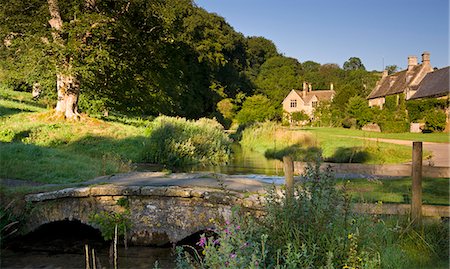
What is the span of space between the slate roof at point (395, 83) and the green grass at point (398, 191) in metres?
43.6

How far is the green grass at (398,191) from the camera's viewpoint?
27.4ft

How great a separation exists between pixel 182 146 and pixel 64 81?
6566 millimetres

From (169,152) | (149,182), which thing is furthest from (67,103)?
(149,182)

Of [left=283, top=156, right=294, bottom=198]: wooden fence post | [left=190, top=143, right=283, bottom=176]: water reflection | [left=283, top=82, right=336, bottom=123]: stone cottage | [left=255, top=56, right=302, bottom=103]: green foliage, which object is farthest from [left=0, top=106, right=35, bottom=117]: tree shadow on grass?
[left=255, top=56, right=302, bottom=103]: green foliage

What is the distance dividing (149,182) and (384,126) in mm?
31850

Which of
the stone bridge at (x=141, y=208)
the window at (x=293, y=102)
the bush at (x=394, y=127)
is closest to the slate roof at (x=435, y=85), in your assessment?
the bush at (x=394, y=127)

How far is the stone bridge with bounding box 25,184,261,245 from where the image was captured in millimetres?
8211

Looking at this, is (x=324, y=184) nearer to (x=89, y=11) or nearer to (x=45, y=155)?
(x=45, y=155)

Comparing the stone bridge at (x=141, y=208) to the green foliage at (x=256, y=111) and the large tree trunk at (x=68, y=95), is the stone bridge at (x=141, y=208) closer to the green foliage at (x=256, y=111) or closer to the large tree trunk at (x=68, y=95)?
the large tree trunk at (x=68, y=95)

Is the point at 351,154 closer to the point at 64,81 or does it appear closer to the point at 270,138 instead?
the point at 270,138

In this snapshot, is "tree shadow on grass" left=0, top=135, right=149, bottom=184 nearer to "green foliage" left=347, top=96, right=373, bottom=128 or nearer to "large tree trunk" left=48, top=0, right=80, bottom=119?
"large tree trunk" left=48, top=0, right=80, bottom=119

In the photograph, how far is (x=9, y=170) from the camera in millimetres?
11000

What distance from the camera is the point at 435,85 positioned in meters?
43.3

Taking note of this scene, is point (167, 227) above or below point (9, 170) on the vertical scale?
below
